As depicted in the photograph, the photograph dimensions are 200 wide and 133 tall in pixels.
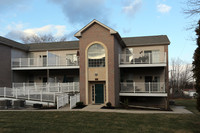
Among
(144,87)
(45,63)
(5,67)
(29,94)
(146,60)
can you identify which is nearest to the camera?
(29,94)

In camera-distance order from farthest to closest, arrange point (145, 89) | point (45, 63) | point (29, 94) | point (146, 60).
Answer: point (45, 63) < point (146, 60) < point (145, 89) < point (29, 94)

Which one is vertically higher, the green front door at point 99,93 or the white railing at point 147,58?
the white railing at point 147,58

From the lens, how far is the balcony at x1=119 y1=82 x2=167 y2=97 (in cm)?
1619

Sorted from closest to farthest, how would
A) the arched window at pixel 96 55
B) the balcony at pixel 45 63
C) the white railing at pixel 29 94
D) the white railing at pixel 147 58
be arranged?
the white railing at pixel 29 94 → the arched window at pixel 96 55 → the white railing at pixel 147 58 → the balcony at pixel 45 63

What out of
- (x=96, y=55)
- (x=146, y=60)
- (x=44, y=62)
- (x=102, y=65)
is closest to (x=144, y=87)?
(x=146, y=60)

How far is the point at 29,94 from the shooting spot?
15.7m

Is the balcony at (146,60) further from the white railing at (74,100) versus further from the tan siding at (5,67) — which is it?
the tan siding at (5,67)

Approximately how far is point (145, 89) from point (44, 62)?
40.7ft

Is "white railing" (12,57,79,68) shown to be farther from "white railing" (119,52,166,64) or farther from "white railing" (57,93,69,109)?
"white railing" (119,52,166,64)

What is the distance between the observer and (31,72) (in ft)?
75.8

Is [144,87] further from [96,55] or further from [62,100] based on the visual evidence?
[62,100]

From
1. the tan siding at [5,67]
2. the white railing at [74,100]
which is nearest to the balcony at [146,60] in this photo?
the white railing at [74,100]

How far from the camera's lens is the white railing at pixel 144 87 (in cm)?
1638

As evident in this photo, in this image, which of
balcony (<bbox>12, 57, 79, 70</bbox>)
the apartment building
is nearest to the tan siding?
the apartment building
